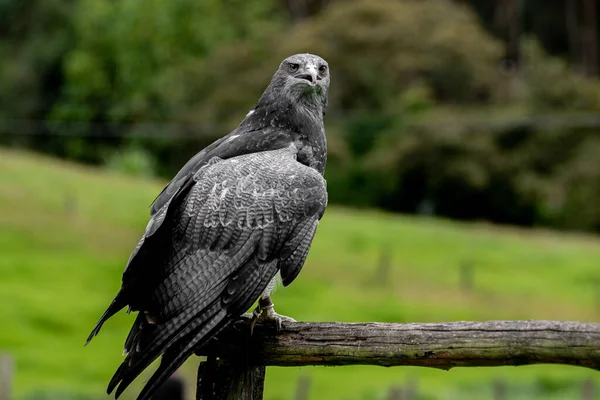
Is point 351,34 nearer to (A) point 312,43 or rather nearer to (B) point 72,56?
(A) point 312,43

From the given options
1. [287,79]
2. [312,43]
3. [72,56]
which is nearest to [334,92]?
[312,43]

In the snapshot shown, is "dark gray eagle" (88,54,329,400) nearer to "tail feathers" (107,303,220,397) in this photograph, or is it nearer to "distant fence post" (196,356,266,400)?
"tail feathers" (107,303,220,397)

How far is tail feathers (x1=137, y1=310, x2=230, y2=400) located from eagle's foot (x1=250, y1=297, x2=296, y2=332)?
10.9 inches

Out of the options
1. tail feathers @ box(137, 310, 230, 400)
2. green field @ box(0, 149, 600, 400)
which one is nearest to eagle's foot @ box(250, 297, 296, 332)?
tail feathers @ box(137, 310, 230, 400)

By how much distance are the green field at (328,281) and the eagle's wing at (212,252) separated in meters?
14.6

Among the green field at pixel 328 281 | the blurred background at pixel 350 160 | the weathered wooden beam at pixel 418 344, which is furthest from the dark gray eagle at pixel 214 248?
the green field at pixel 328 281

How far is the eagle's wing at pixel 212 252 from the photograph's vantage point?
16.5 ft

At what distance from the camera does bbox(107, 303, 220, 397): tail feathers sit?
489cm

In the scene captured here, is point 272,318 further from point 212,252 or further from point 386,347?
point 386,347

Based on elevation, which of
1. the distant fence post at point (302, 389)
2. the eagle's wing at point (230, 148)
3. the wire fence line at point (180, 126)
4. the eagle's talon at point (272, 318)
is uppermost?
the wire fence line at point (180, 126)

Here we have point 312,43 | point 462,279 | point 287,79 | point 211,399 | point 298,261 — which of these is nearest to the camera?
point 211,399

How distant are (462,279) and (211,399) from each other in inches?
1208

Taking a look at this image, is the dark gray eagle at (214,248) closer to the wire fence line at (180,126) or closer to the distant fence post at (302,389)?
the distant fence post at (302,389)

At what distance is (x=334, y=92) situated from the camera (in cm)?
4956
